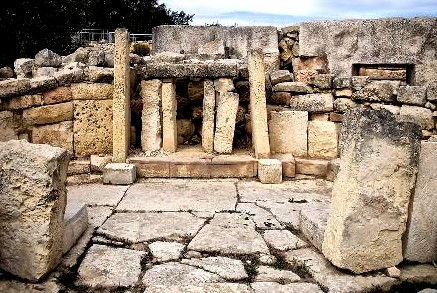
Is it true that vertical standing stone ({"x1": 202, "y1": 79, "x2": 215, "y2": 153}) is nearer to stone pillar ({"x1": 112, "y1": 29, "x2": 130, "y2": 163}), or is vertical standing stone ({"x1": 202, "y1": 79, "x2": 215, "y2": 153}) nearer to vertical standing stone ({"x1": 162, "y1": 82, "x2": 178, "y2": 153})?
vertical standing stone ({"x1": 162, "y1": 82, "x2": 178, "y2": 153})

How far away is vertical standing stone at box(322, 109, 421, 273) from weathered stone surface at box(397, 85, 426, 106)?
2.45 m

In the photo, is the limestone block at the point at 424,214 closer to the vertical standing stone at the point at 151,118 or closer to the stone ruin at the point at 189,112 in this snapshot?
the stone ruin at the point at 189,112

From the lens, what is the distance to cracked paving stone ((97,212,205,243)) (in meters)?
3.54

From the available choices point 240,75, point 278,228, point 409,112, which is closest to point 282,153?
point 240,75

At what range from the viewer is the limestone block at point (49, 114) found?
5.03m

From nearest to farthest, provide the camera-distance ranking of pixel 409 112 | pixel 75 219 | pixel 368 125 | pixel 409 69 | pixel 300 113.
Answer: pixel 368 125, pixel 75 219, pixel 409 112, pixel 300 113, pixel 409 69

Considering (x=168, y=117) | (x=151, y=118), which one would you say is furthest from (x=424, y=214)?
(x=151, y=118)

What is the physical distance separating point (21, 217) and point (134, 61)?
11.4 ft

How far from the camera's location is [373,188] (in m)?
2.81

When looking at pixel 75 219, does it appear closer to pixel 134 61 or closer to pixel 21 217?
pixel 21 217

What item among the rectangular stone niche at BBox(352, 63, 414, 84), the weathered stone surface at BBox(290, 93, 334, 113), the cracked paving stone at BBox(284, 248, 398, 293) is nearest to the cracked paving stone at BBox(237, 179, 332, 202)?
the weathered stone surface at BBox(290, 93, 334, 113)

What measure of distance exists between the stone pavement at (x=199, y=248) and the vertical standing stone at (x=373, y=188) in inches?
6.6

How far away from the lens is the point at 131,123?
5832 millimetres

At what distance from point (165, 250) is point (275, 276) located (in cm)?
89
